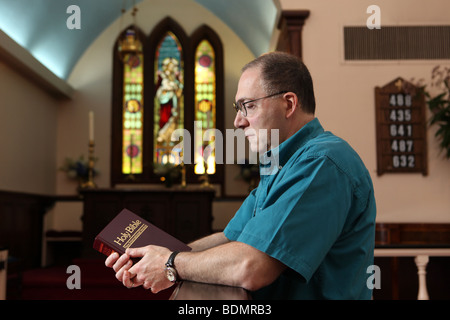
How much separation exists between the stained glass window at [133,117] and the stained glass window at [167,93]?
0.84ft

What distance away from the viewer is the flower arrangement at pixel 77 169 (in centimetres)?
771

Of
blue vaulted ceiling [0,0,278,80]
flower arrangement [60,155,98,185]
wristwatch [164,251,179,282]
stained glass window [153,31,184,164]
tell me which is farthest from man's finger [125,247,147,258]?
stained glass window [153,31,184,164]

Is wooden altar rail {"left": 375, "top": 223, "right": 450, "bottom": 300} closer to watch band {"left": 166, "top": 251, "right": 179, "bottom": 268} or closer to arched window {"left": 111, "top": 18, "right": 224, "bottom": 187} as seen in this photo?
watch band {"left": 166, "top": 251, "right": 179, "bottom": 268}

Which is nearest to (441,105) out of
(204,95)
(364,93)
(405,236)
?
(364,93)

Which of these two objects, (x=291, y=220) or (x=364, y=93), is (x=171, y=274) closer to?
(x=291, y=220)

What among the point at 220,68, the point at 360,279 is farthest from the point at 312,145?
the point at 220,68

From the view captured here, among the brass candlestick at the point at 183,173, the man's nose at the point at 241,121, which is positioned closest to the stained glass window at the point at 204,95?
the brass candlestick at the point at 183,173

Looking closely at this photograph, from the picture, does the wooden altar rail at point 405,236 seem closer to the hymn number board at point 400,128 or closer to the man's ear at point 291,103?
the hymn number board at point 400,128

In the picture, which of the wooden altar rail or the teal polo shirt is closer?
the teal polo shirt

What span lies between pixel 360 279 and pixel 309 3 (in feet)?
12.6

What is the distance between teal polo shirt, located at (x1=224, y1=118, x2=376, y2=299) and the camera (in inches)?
42.1

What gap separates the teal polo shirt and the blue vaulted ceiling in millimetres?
4665

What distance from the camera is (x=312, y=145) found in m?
1.22
